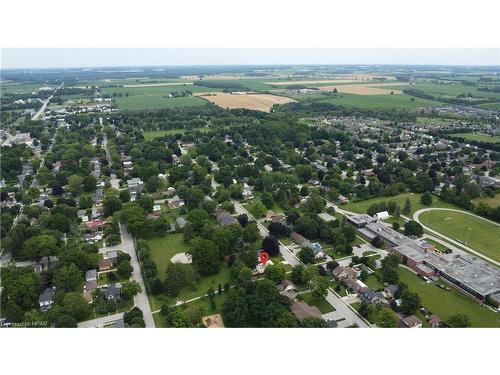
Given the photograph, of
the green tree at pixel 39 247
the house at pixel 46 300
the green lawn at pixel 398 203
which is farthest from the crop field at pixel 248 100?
the house at pixel 46 300

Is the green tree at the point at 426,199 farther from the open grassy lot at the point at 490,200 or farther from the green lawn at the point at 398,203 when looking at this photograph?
the open grassy lot at the point at 490,200

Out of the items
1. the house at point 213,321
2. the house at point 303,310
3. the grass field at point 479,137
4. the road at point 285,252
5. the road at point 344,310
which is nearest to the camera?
the house at point 303,310

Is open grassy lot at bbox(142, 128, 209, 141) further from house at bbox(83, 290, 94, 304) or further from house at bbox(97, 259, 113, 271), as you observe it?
house at bbox(83, 290, 94, 304)

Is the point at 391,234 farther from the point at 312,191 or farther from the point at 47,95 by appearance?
the point at 47,95

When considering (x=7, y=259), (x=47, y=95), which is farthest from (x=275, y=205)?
(x=47, y=95)

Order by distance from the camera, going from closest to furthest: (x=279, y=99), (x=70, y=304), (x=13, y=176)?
(x=70, y=304) < (x=13, y=176) < (x=279, y=99)

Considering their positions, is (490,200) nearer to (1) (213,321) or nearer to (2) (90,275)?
(1) (213,321)

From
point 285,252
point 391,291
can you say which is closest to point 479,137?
point 391,291
